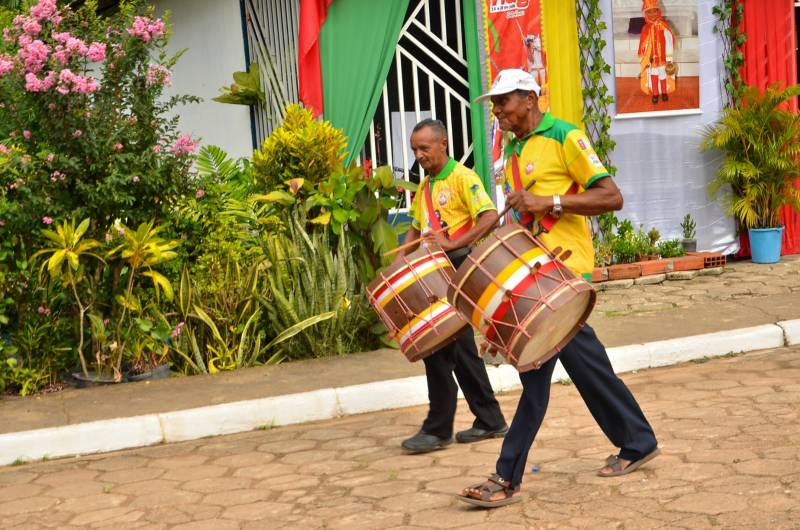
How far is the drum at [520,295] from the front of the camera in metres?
4.57

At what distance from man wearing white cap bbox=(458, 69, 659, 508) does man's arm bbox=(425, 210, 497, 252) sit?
0.62m

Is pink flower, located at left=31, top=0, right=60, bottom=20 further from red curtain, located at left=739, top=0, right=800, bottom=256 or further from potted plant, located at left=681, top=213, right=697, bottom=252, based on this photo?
red curtain, located at left=739, top=0, right=800, bottom=256

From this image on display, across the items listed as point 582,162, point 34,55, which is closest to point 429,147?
point 582,162

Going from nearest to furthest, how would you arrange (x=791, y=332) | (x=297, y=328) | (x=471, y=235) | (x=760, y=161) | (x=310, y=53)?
(x=471, y=235)
(x=297, y=328)
(x=791, y=332)
(x=310, y=53)
(x=760, y=161)

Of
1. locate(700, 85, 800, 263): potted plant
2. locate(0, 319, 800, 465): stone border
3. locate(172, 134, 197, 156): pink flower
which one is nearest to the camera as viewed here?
locate(0, 319, 800, 465): stone border

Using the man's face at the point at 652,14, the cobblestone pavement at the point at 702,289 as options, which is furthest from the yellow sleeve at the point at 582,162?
the man's face at the point at 652,14

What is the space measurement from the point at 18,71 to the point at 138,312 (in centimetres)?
178

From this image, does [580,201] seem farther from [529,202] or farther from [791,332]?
[791,332]

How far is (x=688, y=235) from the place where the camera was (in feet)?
38.7

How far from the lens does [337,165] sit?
8945 mm

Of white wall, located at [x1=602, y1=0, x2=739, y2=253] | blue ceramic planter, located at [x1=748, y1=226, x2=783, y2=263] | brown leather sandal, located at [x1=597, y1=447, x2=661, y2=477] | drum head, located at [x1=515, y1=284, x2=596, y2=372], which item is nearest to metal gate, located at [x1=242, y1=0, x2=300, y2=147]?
white wall, located at [x1=602, y1=0, x2=739, y2=253]

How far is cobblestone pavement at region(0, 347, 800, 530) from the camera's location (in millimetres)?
4746

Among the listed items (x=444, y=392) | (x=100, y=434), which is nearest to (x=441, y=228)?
→ (x=444, y=392)

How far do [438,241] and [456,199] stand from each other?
263mm
